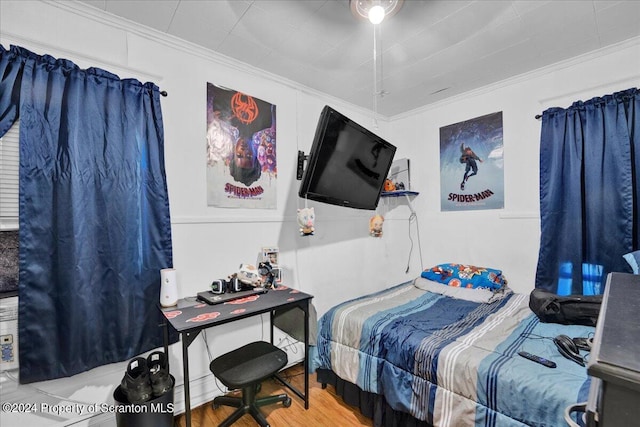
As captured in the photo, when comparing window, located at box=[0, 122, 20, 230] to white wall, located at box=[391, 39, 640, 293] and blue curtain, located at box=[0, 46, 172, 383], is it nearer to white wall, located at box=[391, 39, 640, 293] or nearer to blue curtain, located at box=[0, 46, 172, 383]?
blue curtain, located at box=[0, 46, 172, 383]

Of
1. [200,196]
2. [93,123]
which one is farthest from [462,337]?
[93,123]

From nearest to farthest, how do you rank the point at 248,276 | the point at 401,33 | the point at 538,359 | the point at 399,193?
1. the point at 538,359
2. the point at 401,33
3. the point at 248,276
4. the point at 399,193

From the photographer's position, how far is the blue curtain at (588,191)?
201 centimetres

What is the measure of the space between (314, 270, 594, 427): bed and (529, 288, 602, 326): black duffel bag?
0.05m

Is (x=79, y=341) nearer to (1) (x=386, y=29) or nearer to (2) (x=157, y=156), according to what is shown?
(2) (x=157, y=156)

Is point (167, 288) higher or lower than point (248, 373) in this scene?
higher

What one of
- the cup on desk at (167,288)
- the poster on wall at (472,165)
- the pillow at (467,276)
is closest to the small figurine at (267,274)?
the cup on desk at (167,288)

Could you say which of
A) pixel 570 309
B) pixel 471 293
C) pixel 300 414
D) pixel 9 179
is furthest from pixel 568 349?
pixel 9 179

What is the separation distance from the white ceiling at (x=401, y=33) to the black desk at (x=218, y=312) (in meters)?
1.76

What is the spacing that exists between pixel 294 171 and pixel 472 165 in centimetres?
181

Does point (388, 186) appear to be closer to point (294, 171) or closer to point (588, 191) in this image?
point (294, 171)

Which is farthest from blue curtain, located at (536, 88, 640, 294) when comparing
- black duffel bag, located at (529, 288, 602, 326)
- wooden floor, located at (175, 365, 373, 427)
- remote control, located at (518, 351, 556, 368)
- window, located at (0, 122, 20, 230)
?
window, located at (0, 122, 20, 230)

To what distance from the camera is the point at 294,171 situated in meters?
2.60

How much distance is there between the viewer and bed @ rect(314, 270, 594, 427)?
4.30ft
